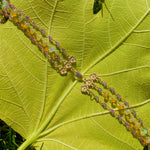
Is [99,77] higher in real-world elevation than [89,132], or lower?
higher

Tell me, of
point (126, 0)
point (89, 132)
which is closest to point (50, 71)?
point (89, 132)

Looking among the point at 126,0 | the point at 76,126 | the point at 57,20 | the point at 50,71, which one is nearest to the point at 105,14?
the point at 126,0

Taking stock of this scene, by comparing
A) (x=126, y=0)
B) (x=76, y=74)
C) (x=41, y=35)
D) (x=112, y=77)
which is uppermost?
(x=41, y=35)

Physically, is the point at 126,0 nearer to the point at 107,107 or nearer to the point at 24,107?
the point at 107,107

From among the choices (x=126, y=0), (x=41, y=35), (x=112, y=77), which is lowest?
(x=112, y=77)

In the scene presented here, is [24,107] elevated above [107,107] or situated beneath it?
elevated above

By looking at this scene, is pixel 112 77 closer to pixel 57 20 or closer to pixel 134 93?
pixel 134 93
